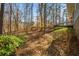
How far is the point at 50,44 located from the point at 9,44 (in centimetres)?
43

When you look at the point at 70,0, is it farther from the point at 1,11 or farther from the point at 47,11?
the point at 1,11

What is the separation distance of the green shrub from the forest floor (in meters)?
0.05

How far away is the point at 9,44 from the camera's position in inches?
80.0

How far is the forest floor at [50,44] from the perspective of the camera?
2.02m

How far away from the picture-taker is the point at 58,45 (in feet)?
6.64

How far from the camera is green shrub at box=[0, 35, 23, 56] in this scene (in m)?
2.03

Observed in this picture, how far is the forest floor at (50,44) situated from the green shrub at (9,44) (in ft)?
0.17

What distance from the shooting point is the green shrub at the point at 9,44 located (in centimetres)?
203

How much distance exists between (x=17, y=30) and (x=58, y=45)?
46 centimetres

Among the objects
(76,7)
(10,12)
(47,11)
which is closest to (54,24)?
(47,11)

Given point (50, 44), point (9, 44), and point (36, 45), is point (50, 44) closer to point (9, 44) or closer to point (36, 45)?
point (36, 45)

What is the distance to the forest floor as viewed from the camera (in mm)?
2020

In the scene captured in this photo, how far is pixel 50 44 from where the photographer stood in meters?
2.03

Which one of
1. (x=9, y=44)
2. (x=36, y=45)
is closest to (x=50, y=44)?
(x=36, y=45)
